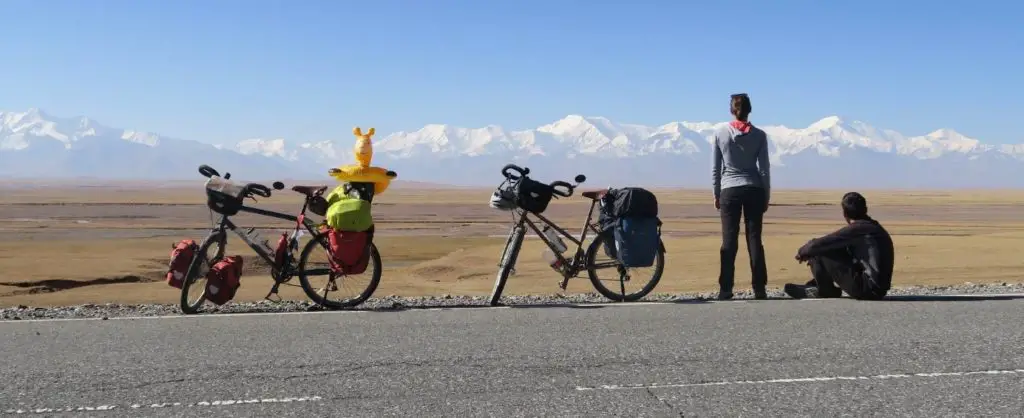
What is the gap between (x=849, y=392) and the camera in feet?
17.5

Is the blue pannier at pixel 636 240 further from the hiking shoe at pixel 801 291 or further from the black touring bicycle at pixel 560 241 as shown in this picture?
the hiking shoe at pixel 801 291

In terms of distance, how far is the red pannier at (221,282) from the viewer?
8.62m

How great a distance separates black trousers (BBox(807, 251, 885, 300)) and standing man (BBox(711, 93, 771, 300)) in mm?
590

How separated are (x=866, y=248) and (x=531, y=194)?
3171 millimetres

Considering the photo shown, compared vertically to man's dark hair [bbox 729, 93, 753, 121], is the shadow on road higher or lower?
lower

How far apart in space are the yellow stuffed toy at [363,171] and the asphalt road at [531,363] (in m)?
1.49

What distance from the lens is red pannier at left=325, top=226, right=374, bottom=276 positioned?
29.1ft

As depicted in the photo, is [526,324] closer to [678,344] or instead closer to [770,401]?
[678,344]

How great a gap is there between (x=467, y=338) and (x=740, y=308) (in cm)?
280

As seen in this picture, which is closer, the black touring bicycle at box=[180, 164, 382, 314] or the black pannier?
the black touring bicycle at box=[180, 164, 382, 314]

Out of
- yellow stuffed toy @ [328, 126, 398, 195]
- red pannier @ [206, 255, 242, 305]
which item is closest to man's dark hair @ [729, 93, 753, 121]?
yellow stuffed toy @ [328, 126, 398, 195]

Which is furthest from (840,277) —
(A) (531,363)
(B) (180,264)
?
(B) (180,264)

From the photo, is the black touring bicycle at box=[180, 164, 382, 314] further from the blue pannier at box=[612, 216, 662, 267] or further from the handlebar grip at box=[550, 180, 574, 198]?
the blue pannier at box=[612, 216, 662, 267]

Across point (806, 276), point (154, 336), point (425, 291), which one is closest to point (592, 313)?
point (154, 336)
